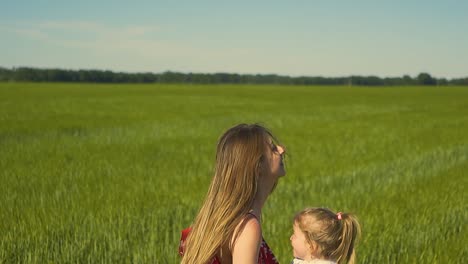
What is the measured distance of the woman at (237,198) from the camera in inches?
85.7

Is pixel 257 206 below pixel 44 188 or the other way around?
the other way around

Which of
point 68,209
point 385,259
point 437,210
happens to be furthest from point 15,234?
point 437,210

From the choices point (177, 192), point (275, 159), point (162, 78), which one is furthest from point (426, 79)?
point (275, 159)

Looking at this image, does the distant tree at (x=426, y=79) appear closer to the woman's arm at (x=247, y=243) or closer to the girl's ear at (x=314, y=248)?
the girl's ear at (x=314, y=248)

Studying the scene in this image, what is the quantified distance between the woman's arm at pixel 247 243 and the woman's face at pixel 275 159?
0.72 ft

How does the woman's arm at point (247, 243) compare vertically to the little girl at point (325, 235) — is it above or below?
above

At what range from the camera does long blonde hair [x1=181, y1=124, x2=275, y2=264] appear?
2.20m

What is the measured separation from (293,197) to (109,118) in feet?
45.2

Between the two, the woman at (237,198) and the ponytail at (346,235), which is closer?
the woman at (237,198)

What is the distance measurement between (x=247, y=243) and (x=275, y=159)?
0.35m

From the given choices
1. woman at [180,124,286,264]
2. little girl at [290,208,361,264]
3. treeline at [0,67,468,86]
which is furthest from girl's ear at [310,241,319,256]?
treeline at [0,67,468,86]

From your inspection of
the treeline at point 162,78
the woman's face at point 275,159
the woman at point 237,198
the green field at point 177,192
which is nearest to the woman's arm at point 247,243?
the woman at point 237,198

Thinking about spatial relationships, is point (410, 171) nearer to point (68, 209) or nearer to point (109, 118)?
point (68, 209)

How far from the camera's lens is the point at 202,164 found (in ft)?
31.2
